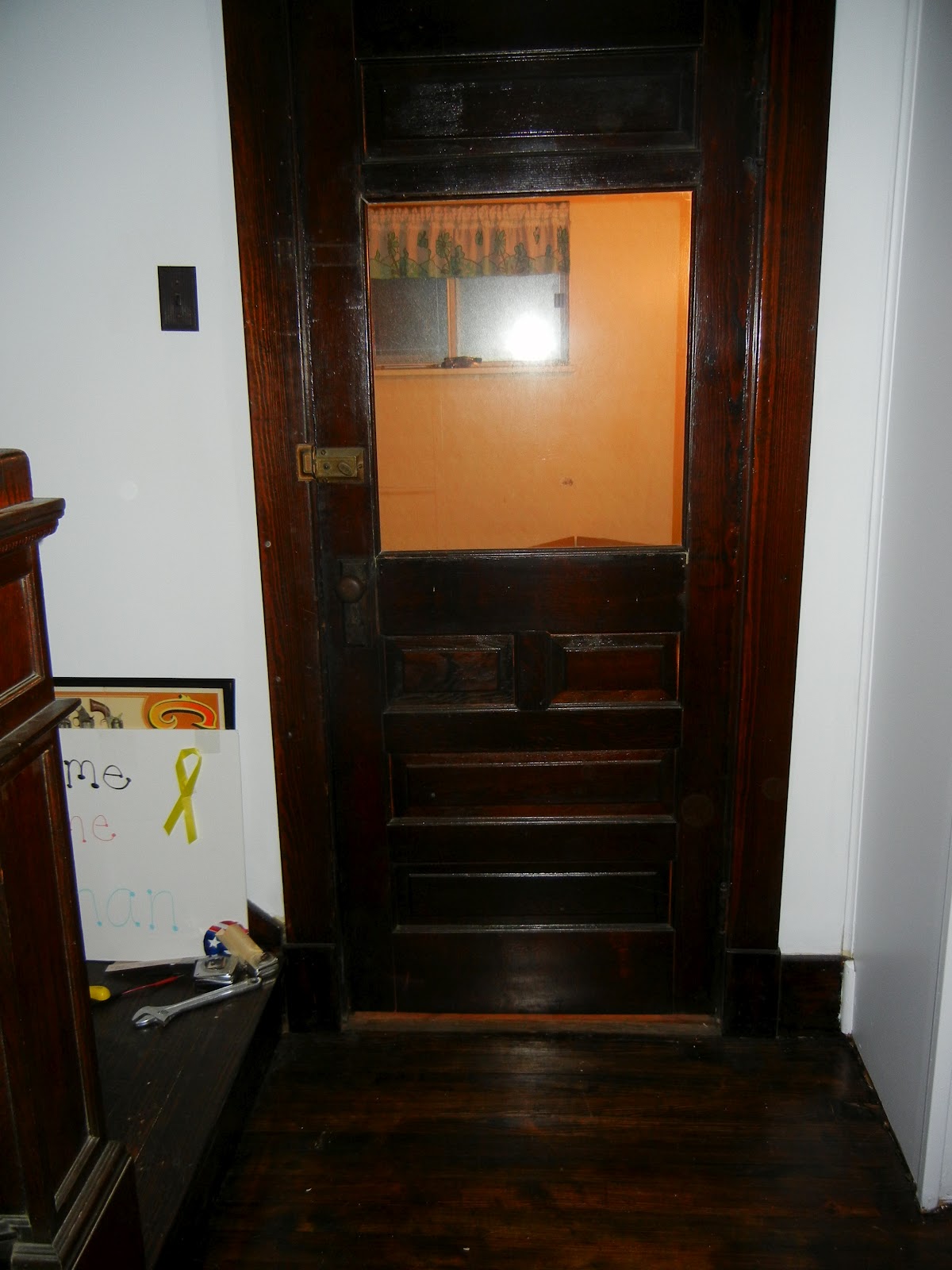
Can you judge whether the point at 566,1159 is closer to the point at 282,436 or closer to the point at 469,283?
the point at 282,436

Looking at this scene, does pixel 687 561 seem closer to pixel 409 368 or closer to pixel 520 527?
pixel 520 527

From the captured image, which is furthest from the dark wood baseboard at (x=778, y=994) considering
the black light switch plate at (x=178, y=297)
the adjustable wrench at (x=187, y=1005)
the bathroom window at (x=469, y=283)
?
the black light switch plate at (x=178, y=297)

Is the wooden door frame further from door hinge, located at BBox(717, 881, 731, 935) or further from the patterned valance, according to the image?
the patterned valance

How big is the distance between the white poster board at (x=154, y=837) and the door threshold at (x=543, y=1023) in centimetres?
40

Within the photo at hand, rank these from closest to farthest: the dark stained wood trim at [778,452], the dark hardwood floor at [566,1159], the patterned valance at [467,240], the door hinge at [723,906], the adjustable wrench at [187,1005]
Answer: the dark hardwood floor at [566,1159] → the dark stained wood trim at [778,452] → the patterned valance at [467,240] → the adjustable wrench at [187,1005] → the door hinge at [723,906]

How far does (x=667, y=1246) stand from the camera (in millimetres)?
1497

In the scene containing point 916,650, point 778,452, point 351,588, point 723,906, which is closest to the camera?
point 916,650

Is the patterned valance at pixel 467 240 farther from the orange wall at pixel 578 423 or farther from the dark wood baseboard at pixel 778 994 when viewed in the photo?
the dark wood baseboard at pixel 778 994

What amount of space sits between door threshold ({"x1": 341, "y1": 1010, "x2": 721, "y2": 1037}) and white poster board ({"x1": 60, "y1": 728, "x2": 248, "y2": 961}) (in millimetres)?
395

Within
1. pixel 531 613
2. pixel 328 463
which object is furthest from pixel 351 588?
pixel 531 613

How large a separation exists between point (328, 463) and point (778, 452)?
0.88 m

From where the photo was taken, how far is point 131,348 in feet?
5.90

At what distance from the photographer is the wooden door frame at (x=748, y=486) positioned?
1.64 meters

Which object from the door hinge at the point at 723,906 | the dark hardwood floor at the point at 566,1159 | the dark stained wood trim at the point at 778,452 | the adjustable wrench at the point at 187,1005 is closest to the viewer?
the dark hardwood floor at the point at 566,1159
